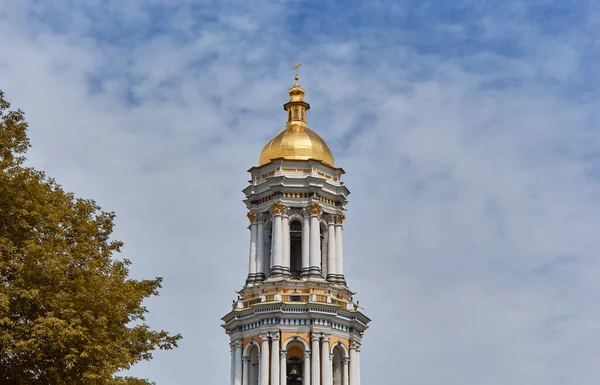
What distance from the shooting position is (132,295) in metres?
25.4

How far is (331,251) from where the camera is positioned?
48156mm

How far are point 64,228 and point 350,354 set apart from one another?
81.8ft

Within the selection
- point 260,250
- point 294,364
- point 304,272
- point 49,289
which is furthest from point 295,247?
point 49,289

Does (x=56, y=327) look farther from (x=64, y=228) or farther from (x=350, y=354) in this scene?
(x=350, y=354)

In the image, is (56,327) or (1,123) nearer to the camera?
(56,327)

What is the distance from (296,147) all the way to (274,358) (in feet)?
38.7

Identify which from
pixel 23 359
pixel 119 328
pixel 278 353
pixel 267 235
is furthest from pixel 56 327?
pixel 267 235

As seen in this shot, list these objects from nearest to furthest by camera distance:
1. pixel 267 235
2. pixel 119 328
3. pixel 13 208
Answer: pixel 13 208
pixel 119 328
pixel 267 235

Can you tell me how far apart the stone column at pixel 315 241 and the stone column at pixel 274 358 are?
12.8 feet

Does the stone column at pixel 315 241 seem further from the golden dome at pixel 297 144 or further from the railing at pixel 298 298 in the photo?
the golden dome at pixel 297 144

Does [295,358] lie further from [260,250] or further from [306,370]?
[260,250]

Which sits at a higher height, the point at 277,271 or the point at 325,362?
the point at 277,271

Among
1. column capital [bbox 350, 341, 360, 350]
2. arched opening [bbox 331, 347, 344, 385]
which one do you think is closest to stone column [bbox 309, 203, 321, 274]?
column capital [bbox 350, 341, 360, 350]

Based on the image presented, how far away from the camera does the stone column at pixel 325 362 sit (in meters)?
44.2
